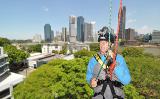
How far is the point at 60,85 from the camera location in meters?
13.9

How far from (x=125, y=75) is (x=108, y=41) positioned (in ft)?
2.06

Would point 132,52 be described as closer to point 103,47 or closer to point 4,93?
point 4,93

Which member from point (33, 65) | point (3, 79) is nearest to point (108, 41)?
point (3, 79)

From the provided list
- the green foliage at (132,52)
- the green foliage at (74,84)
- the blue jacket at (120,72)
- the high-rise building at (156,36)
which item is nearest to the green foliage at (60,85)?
the green foliage at (74,84)

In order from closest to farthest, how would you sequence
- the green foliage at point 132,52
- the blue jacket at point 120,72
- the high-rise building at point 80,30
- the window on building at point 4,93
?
the blue jacket at point 120,72
the window on building at point 4,93
the green foliage at point 132,52
the high-rise building at point 80,30

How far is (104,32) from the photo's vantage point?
3061 mm

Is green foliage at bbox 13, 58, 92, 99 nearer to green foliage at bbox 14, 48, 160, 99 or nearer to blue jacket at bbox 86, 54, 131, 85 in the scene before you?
green foliage at bbox 14, 48, 160, 99

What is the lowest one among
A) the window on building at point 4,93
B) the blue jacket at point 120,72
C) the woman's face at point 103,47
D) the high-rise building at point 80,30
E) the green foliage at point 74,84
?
the window on building at point 4,93

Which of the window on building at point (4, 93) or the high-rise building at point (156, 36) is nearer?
the window on building at point (4, 93)

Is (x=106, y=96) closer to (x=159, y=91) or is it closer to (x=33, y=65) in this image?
(x=159, y=91)

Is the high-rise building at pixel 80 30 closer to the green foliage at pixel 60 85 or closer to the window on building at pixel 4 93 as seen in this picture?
the window on building at pixel 4 93

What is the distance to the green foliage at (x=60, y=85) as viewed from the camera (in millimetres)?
13625

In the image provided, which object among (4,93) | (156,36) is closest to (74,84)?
(4,93)

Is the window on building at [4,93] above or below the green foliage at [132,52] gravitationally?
below
